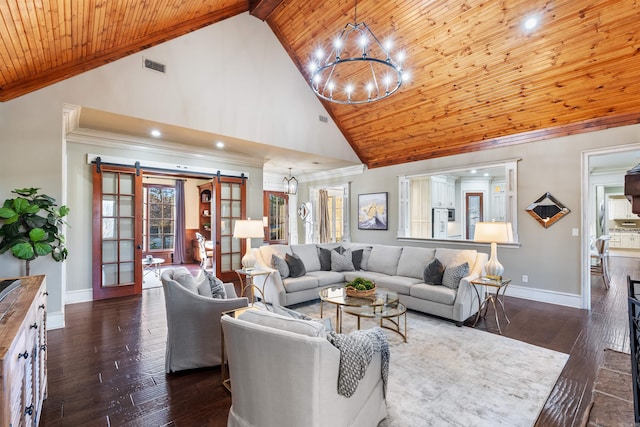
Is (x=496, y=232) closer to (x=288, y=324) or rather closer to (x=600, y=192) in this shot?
(x=288, y=324)

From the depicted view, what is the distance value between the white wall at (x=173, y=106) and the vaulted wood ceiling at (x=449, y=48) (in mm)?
195

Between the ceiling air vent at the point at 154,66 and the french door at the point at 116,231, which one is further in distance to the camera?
the french door at the point at 116,231

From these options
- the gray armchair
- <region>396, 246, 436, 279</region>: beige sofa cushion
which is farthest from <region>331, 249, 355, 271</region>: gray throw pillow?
the gray armchair

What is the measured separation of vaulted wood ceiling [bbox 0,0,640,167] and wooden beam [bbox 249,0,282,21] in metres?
0.02

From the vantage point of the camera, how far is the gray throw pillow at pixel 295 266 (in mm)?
4789

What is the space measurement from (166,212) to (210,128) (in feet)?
19.3

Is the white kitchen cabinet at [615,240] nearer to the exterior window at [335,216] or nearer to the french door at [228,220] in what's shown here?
the exterior window at [335,216]

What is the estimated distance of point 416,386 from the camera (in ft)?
8.20

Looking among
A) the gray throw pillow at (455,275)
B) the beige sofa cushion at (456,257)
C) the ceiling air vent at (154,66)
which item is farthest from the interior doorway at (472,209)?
the ceiling air vent at (154,66)

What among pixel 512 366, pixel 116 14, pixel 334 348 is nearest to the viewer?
pixel 334 348

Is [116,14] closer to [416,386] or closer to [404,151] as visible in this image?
[416,386]

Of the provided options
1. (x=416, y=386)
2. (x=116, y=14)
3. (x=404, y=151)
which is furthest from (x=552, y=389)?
(x=116, y=14)

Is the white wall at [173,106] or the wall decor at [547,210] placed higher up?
the white wall at [173,106]

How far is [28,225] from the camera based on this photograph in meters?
3.37
